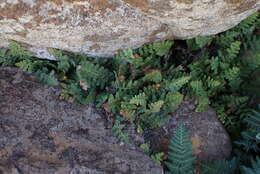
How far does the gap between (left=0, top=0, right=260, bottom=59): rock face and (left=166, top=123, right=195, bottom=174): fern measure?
3.91 feet

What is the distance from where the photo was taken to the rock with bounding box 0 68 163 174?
129 inches

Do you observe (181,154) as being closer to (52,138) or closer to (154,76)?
(154,76)

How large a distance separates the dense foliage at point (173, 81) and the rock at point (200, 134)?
0.11 metres

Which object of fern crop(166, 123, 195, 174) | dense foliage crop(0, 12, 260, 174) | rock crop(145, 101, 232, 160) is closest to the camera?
fern crop(166, 123, 195, 174)

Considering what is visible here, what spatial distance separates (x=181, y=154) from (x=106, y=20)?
175 centimetres

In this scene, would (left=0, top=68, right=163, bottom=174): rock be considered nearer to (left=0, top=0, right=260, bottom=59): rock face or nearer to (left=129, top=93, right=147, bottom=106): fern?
(left=129, top=93, right=147, bottom=106): fern

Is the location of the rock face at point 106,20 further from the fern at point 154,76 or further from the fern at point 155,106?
the fern at point 155,106

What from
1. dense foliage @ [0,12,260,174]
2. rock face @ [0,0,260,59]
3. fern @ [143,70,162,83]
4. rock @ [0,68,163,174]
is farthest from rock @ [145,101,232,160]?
rock face @ [0,0,260,59]

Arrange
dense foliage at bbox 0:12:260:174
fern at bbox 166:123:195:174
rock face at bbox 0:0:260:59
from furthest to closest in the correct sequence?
1. dense foliage at bbox 0:12:260:174
2. fern at bbox 166:123:195:174
3. rock face at bbox 0:0:260:59

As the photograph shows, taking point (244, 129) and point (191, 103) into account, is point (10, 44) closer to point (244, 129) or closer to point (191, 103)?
point (191, 103)

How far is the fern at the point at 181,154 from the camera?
3.59m

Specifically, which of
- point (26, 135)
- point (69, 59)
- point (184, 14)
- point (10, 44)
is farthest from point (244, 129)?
point (10, 44)

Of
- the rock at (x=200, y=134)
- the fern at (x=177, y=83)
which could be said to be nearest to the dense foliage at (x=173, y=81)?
the fern at (x=177, y=83)

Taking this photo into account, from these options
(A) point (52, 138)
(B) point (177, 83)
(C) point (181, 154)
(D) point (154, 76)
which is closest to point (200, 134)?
(C) point (181, 154)
